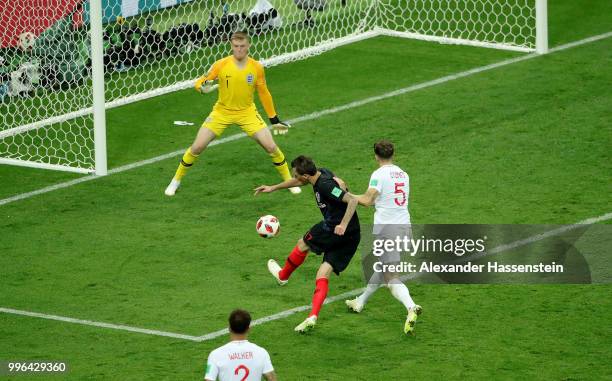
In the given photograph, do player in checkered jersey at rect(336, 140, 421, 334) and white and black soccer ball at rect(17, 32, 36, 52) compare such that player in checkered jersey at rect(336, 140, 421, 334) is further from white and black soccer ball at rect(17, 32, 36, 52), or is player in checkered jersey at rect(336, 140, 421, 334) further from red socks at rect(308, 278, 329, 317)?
white and black soccer ball at rect(17, 32, 36, 52)

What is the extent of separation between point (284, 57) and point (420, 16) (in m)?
3.22

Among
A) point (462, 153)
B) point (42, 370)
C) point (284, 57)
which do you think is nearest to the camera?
point (42, 370)

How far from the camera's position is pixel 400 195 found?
46.5ft

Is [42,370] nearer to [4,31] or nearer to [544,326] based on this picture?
[544,326]

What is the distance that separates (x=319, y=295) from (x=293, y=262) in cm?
107

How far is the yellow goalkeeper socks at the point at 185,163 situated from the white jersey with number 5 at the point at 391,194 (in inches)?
190

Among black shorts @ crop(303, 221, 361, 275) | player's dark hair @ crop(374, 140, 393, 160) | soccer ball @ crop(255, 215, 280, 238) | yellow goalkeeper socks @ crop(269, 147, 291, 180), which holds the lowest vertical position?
yellow goalkeeper socks @ crop(269, 147, 291, 180)

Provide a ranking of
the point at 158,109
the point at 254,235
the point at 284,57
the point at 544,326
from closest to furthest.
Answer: the point at 544,326 → the point at 254,235 → the point at 158,109 → the point at 284,57

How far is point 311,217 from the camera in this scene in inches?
702

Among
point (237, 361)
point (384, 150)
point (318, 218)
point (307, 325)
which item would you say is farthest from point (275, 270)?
point (237, 361)

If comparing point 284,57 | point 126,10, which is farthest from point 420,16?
point 126,10

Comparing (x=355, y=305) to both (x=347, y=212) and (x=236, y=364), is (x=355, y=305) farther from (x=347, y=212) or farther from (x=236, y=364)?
(x=236, y=364)

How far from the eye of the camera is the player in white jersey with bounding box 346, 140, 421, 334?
556 inches

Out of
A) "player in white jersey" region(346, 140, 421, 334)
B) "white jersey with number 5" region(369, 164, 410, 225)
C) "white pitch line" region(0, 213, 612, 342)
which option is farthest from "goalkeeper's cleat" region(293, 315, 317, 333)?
"white jersey with number 5" region(369, 164, 410, 225)
